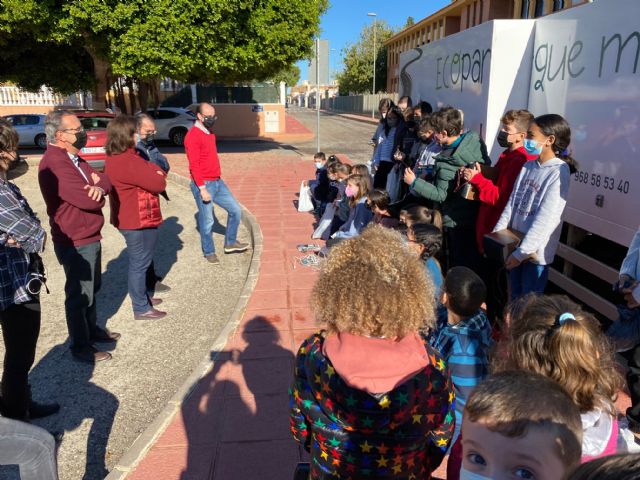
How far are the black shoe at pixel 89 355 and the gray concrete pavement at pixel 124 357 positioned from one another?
0.05 metres

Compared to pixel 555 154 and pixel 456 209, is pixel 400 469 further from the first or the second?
pixel 456 209

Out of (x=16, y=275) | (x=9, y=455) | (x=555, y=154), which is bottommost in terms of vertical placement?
(x=9, y=455)

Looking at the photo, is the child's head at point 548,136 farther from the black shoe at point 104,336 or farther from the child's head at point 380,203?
the black shoe at point 104,336

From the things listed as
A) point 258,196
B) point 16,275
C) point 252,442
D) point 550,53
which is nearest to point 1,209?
point 16,275

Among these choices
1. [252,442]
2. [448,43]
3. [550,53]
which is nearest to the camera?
[252,442]

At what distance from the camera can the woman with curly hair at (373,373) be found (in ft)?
5.02

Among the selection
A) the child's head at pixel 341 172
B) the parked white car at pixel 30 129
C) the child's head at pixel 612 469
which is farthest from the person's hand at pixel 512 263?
the parked white car at pixel 30 129

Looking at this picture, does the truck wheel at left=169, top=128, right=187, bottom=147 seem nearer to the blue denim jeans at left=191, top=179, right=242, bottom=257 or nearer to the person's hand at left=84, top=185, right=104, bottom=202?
the blue denim jeans at left=191, top=179, right=242, bottom=257

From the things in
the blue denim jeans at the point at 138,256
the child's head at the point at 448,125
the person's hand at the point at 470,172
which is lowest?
the blue denim jeans at the point at 138,256

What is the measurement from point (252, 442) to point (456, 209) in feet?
8.53

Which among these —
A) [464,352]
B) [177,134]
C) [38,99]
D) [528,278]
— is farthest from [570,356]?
[38,99]

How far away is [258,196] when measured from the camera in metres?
10.2

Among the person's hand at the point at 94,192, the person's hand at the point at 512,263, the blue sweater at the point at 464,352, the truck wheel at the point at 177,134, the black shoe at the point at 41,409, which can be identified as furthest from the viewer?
the truck wheel at the point at 177,134

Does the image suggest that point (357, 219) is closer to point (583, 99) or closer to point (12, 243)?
point (583, 99)
